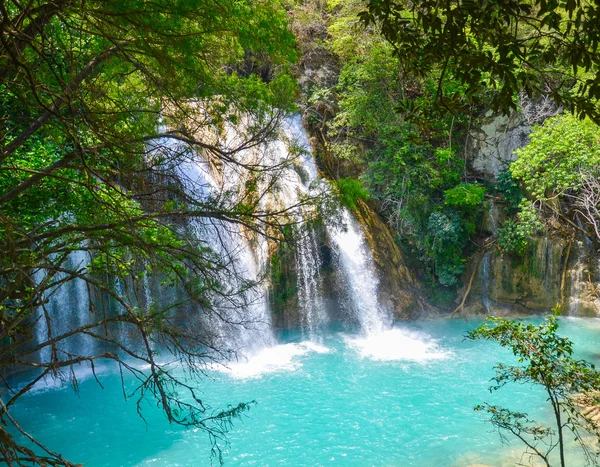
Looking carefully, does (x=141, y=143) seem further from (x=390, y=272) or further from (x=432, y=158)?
(x=432, y=158)

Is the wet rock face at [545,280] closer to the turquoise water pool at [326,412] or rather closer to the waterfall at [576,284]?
the waterfall at [576,284]

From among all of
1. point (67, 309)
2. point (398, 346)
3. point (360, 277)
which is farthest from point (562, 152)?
point (67, 309)

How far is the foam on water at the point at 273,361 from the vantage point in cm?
919

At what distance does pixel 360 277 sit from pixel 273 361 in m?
3.06

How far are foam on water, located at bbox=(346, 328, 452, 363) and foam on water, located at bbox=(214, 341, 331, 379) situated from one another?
852 millimetres

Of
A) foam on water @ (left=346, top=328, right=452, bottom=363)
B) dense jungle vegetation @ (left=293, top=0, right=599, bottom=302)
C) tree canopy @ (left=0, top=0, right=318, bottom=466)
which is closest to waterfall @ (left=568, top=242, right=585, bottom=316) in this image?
dense jungle vegetation @ (left=293, top=0, right=599, bottom=302)

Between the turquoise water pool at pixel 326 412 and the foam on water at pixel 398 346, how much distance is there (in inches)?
1.6

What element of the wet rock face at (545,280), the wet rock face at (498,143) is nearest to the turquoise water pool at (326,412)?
the wet rock face at (545,280)

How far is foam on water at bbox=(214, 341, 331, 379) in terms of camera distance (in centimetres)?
919

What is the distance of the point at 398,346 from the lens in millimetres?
10445

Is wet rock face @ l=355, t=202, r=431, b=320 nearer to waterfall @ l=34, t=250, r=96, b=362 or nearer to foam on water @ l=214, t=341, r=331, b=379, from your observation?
foam on water @ l=214, t=341, r=331, b=379

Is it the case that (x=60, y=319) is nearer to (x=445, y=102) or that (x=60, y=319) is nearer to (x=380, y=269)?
(x=380, y=269)

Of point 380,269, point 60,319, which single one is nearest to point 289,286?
point 380,269

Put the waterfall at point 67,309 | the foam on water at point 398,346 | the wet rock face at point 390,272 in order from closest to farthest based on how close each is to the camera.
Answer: the waterfall at point 67,309
the foam on water at point 398,346
the wet rock face at point 390,272
